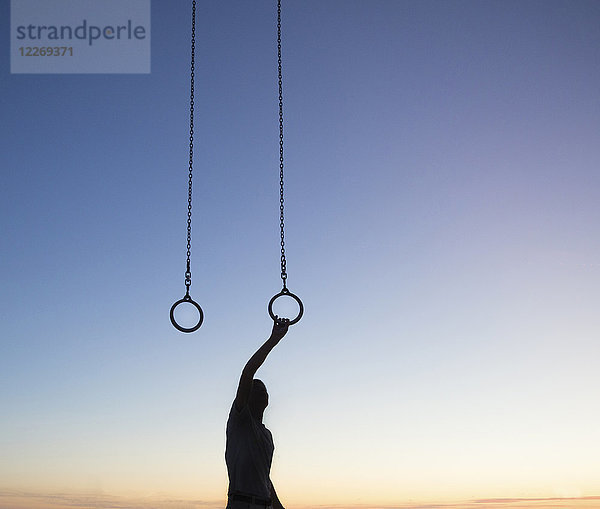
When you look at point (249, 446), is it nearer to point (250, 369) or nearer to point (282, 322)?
point (250, 369)

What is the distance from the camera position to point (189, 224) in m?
8.57

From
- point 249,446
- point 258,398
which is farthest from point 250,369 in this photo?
point 249,446

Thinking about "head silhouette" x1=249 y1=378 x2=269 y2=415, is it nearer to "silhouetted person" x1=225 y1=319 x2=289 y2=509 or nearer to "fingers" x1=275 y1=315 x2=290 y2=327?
"silhouetted person" x1=225 y1=319 x2=289 y2=509

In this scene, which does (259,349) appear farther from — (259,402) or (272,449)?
(272,449)

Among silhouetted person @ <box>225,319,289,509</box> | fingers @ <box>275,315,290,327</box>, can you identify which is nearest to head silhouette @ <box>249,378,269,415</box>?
silhouetted person @ <box>225,319,289,509</box>

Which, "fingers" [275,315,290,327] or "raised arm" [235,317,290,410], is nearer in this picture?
"raised arm" [235,317,290,410]

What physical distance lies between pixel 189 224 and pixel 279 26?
293 centimetres

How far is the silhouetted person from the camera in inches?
226

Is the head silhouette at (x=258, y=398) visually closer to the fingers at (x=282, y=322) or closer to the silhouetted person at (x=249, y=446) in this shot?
the silhouetted person at (x=249, y=446)

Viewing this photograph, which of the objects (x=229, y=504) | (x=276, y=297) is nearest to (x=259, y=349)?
(x=229, y=504)

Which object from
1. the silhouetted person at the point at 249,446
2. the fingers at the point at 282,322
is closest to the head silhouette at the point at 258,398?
the silhouetted person at the point at 249,446

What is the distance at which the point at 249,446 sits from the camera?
5.78 metres

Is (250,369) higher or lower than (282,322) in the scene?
lower

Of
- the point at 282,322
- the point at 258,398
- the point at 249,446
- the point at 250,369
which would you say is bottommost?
the point at 249,446
